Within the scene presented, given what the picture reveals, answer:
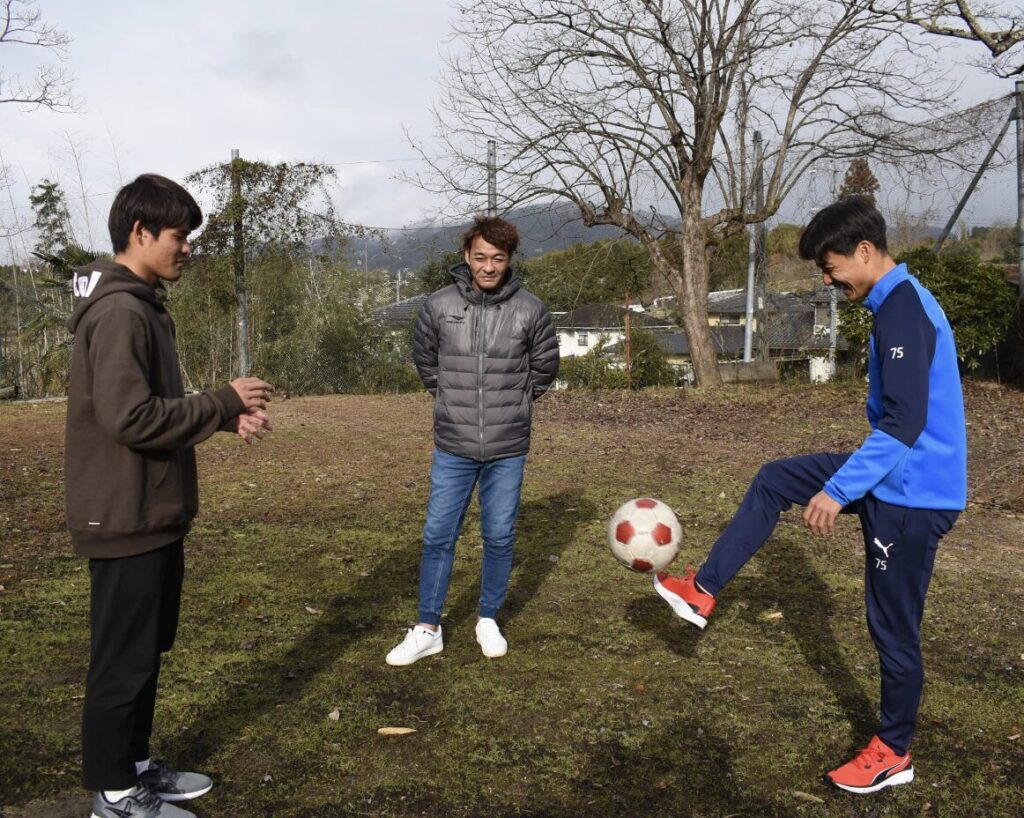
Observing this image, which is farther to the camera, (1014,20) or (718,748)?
(1014,20)

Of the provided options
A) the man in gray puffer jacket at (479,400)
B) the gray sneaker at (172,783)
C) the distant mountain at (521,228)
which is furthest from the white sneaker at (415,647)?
the distant mountain at (521,228)

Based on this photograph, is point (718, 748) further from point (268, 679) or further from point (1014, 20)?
point (1014, 20)

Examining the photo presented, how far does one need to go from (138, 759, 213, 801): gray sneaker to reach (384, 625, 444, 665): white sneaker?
1174 mm

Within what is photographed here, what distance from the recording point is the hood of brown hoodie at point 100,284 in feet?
8.02

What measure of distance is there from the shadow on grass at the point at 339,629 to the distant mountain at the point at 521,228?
1067 cm

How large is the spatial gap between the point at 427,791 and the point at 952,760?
6.09 ft


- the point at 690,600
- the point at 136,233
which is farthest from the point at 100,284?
the point at 690,600

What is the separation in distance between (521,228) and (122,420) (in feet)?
46.3

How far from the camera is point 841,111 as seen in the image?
16.0 metres

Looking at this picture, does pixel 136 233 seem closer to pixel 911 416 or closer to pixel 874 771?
pixel 911 416

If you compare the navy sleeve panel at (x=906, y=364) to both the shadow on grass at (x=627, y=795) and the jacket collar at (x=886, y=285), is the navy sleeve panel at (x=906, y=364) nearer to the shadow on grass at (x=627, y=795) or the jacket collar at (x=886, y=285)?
the jacket collar at (x=886, y=285)

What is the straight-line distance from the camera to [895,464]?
2736 millimetres

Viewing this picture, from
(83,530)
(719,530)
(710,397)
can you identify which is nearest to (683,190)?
(710,397)

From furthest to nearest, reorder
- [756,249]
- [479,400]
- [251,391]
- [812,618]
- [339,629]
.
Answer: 1. [756,249]
2. [812,618]
3. [339,629]
4. [479,400]
5. [251,391]
